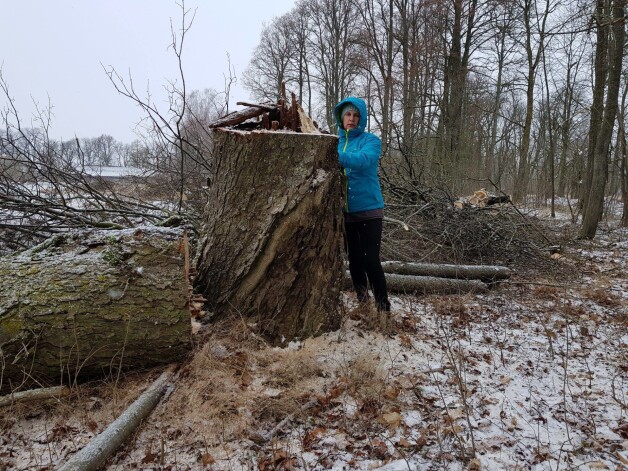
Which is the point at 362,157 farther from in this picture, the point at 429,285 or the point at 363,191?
the point at 429,285

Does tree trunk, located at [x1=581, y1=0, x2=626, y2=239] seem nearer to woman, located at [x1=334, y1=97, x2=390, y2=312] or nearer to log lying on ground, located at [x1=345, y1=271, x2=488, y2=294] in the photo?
log lying on ground, located at [x1=345, y1=271, x2=488, y2=294]

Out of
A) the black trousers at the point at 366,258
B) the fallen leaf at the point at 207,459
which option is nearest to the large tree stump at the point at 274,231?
the black trousers at the point at 366,258

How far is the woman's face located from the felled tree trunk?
6.08 ft

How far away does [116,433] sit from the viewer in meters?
2.04

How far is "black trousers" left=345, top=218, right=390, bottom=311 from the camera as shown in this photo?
139 inches

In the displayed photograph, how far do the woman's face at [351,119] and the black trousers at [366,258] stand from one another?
863 millimetres

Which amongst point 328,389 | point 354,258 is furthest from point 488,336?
point 328,389

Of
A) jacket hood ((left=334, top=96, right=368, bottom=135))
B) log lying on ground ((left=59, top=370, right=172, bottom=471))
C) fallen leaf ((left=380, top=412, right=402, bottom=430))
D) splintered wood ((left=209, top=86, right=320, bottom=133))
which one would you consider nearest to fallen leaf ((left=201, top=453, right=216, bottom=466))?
log lying on ground ((left=59, top=370, right=172, bottom=471))

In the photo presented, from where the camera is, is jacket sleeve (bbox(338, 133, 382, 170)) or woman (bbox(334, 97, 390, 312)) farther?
woman (bbox(334, 97, 390, 312))

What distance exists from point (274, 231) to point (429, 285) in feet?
8.58

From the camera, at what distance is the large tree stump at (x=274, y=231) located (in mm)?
2998

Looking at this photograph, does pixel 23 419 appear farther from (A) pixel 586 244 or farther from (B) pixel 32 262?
(A) pixel 586 244

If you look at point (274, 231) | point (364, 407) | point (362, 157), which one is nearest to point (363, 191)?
point (362, 157)

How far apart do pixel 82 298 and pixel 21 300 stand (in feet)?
1.11
